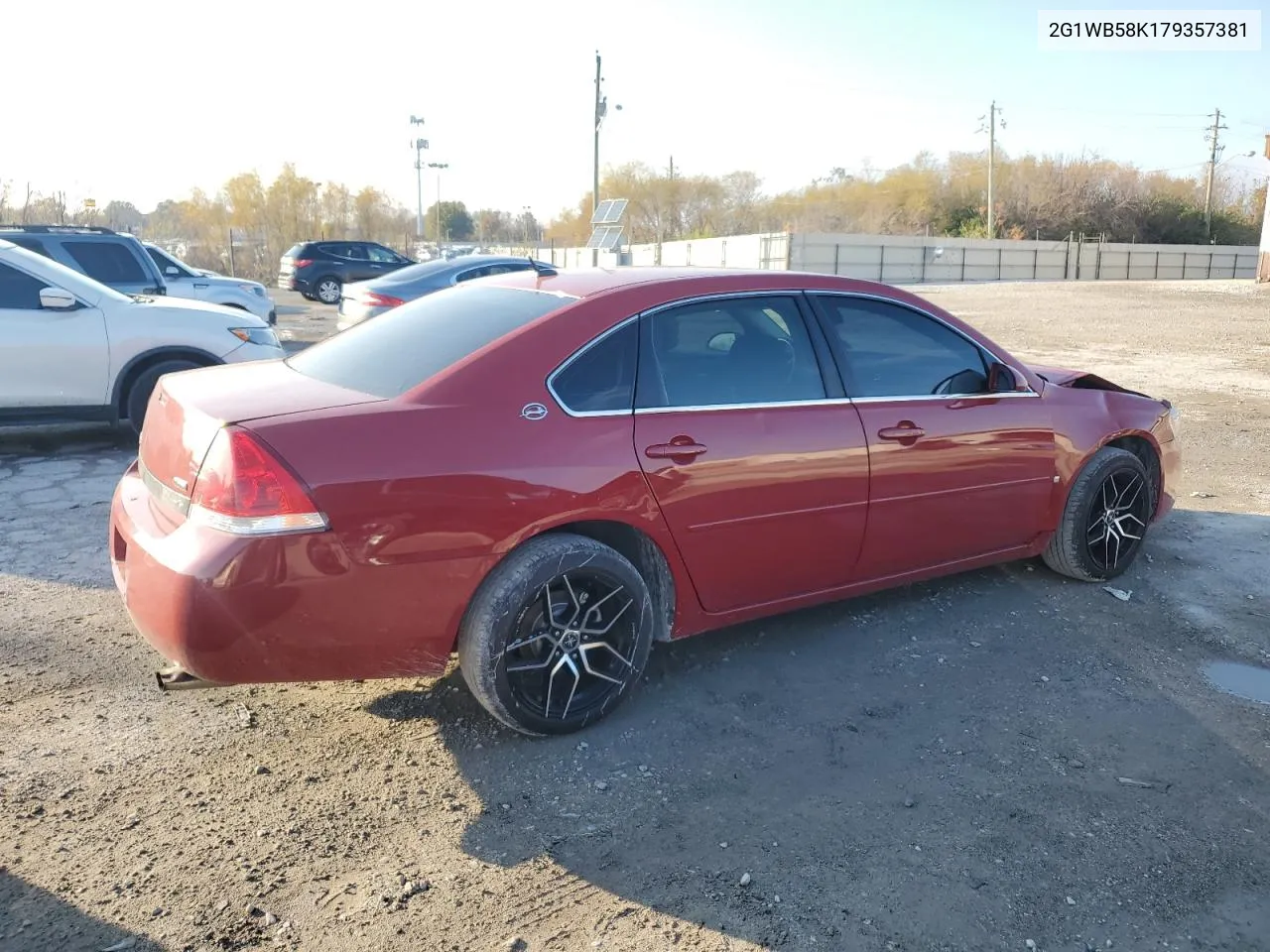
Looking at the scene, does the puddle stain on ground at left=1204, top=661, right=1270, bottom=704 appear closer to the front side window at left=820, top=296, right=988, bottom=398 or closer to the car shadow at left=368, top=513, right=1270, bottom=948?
the car shadow at left=368, top=513, right=1270, bottom=948

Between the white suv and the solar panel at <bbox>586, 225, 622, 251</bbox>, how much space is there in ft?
85.7

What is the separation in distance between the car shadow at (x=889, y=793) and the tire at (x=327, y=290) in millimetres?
22773

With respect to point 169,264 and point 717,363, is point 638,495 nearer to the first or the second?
point 717,363

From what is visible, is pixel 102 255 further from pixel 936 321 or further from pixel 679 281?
pixel 936 321

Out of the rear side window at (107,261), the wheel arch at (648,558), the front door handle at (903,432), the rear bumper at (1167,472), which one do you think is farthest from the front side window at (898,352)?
the rear side window at (107,261)

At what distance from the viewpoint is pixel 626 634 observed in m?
3.46

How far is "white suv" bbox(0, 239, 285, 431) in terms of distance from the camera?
706 cm

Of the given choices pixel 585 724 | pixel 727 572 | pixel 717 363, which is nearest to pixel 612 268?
pixel 717 363

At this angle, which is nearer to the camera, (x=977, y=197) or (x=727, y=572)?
(x=727, y=572)

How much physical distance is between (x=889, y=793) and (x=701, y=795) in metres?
0.60

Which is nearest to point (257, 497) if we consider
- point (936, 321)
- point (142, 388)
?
point (936, 321)

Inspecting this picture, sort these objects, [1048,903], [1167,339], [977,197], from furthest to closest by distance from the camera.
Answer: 1. [977,197]
2. [1167,339]
3. [1048,903]

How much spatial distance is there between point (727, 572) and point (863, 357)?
1154mm

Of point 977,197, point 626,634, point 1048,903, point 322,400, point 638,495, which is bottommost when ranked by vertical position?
point 1048,903
